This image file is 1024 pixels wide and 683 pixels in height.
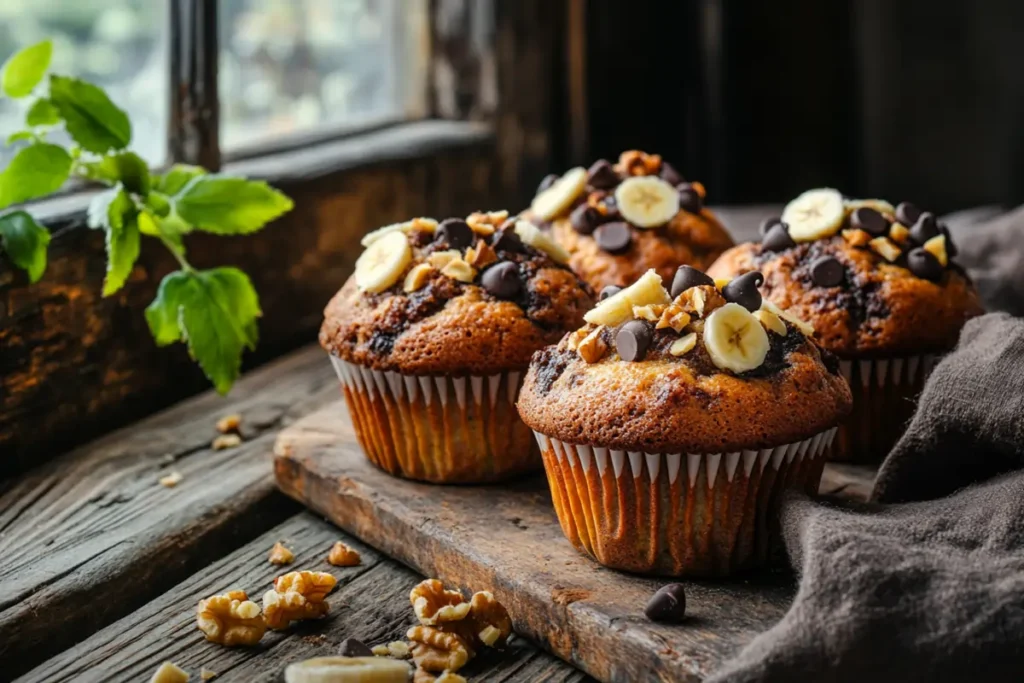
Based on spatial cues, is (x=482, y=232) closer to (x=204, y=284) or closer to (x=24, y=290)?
(x=204, y=284)

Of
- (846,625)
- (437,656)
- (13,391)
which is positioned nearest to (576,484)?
(437,656)

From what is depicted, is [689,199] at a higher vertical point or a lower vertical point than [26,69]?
lower

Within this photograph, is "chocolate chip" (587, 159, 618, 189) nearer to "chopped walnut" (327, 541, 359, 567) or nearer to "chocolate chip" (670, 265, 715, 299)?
"chocolate chip" (670, 265, 715, 299)

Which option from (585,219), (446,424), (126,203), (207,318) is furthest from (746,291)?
(126,203)

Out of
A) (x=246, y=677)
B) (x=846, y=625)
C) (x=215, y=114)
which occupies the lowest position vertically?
(x=246, y=677)

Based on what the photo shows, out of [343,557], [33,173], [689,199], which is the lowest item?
[343,557]

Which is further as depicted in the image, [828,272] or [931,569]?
[828,272]

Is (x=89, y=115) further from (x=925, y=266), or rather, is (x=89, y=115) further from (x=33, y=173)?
(x=925, y=266)
